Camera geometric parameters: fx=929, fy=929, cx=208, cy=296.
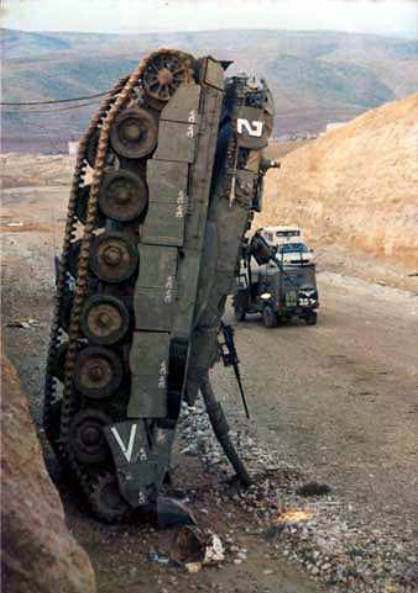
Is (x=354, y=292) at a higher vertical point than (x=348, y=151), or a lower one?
lower

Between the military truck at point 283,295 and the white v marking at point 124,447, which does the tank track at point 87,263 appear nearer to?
the white v marking at point 124,447

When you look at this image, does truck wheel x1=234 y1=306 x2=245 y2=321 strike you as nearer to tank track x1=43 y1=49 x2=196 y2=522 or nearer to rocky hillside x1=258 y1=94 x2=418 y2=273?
rocky hillside x1=258 y1=94 x2=418 y2=273

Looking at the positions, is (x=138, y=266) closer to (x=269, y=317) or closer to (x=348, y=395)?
(x=348, y=395)

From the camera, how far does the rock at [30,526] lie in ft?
22.2

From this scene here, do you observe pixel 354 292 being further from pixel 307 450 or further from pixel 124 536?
pixel 124 536

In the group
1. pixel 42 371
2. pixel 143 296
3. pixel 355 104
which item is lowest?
pixel 42 371

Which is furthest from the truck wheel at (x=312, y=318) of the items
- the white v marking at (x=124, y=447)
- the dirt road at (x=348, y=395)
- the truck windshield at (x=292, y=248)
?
the white v marking at (x=124, y=447)

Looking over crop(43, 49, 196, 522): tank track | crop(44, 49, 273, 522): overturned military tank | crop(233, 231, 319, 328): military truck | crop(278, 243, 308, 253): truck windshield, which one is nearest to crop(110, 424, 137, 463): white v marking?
crop(44, 49, 273, 522): overturned military tank

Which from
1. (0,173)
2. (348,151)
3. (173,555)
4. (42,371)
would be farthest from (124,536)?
(0,173)

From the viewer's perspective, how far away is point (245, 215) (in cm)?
1287

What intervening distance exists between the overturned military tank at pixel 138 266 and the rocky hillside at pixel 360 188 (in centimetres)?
2743

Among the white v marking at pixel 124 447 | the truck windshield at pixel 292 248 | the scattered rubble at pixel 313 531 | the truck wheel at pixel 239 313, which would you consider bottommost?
the scattered rubble at pixel 313 531

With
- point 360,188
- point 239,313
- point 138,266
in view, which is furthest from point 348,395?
point 360,188

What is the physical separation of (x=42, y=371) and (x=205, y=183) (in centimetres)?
934
